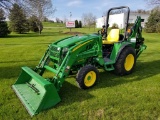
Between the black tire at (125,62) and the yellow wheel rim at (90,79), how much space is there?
1184mm

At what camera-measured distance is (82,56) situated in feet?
17.4

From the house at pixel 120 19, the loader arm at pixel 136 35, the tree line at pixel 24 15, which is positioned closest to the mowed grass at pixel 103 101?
the loader arm at pixel 136 35

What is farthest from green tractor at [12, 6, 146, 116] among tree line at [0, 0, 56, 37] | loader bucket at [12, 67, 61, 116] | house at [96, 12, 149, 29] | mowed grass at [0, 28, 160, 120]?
tree line at [0, 0, 56, 37]

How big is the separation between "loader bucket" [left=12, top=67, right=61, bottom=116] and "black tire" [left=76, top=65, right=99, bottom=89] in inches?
34.7

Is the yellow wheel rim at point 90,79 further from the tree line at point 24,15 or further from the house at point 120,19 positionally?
the tree line at point 24,15

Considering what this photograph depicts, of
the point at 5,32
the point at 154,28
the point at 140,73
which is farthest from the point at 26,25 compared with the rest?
the point at 140,73

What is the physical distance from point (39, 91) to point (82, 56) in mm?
1424

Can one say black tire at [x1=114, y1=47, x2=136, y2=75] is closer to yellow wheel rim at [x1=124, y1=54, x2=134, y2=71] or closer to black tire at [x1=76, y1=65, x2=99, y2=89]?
yellow wheel rim at [x1=124, y1=54, x2=134, y2=71]

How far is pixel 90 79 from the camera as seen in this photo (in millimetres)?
5266

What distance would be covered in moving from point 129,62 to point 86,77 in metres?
2.18

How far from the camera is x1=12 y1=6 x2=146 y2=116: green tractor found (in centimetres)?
431

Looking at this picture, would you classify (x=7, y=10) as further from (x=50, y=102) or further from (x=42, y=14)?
(x=42, y=14)

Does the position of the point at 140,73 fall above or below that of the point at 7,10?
below

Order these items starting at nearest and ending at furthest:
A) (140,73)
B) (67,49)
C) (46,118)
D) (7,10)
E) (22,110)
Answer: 1. (46,118)
2. (22,110)
3. (67,49)
4. (140,73)
5. (7,10)
